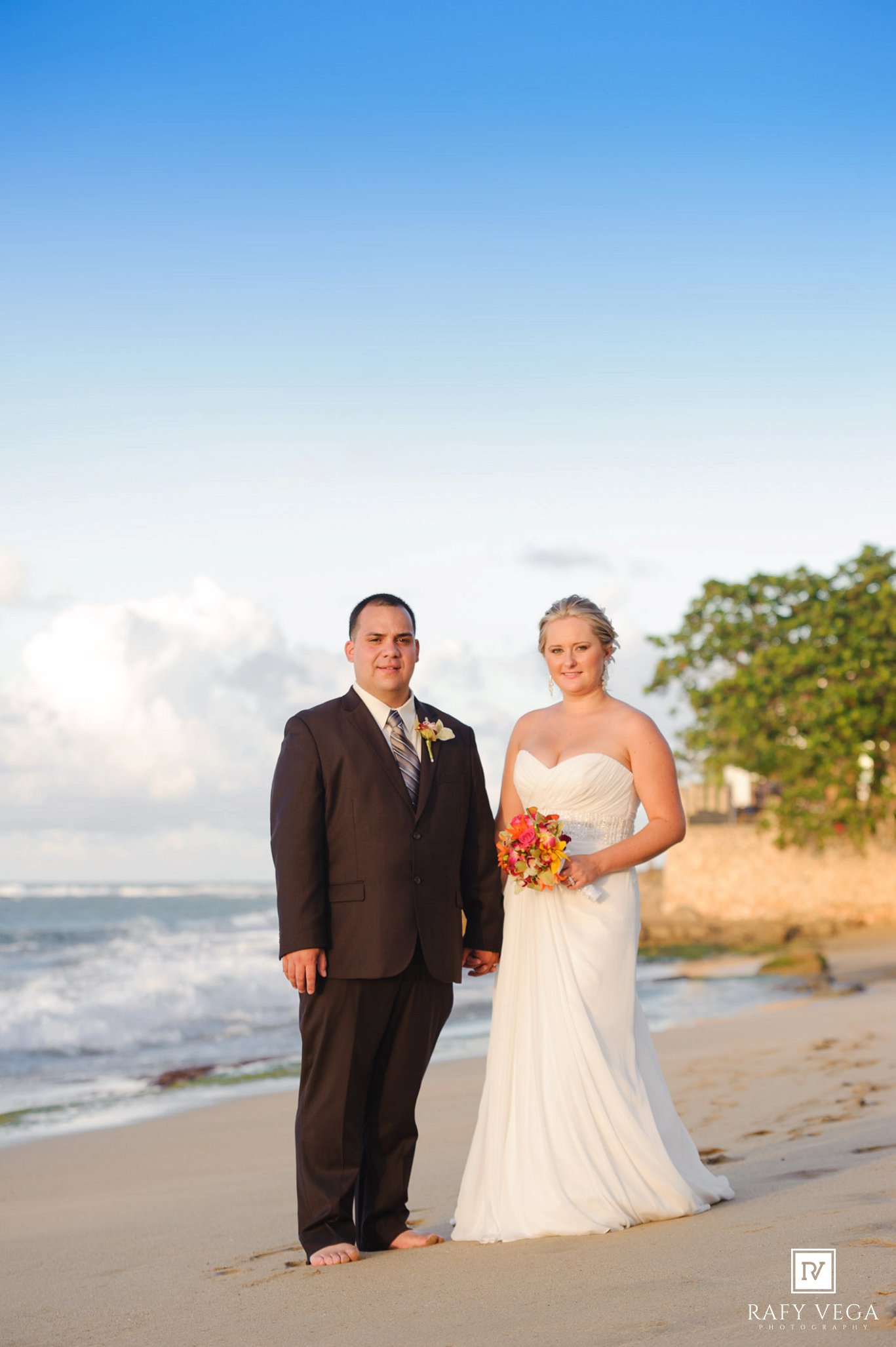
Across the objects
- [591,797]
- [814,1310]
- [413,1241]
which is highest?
[591,797]

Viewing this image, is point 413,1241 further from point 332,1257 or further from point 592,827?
point 592,827

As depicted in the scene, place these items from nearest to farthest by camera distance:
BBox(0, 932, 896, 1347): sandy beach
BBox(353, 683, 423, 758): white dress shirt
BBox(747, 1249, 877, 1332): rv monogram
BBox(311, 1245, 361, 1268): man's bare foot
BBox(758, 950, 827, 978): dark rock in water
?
1. BBox(747, 1249, 877, 1332): rv monogram
2. BBox(0, 932, 896, 1347): sandy beach
3. BBox(311, 1245, 361, 1268): man's bare foot
4. BBox(353, 683, 423, 758): white dress shirt
5. BBox(758, 950, 827, 978): dark rock in water

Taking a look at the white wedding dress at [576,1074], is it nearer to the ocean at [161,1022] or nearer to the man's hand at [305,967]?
the man's hand at [305,967]

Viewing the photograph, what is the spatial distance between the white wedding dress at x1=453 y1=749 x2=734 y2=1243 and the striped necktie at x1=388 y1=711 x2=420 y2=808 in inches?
19.1

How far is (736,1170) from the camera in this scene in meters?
5.08

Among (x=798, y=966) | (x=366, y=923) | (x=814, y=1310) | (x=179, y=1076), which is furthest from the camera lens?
(x=798, y=966)

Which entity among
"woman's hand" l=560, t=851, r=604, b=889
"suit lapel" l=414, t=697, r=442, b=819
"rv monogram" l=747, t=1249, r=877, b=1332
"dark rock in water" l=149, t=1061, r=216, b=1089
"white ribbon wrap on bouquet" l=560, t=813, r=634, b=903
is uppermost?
"suit lapel" l=414, t=697, r=442, b=819

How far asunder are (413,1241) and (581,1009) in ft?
3.11

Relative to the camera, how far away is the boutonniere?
173 inches

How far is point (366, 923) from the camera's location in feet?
13.7

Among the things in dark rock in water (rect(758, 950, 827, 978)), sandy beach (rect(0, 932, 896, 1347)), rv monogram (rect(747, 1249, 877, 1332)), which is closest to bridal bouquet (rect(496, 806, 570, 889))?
sandy beach (rect(0, 932, 896, 1347))

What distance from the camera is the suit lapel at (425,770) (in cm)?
432

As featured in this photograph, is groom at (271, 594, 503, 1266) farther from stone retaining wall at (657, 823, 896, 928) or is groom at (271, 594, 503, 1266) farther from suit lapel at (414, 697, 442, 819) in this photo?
stone retaining wall at (657, 823, 896, 928)

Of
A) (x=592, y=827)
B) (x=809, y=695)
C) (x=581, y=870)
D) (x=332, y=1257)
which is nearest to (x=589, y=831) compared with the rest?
(x=592, y=827)
